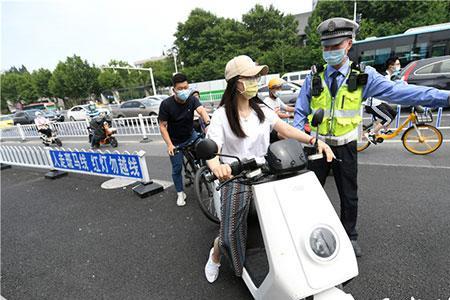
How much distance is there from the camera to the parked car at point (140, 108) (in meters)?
13.9

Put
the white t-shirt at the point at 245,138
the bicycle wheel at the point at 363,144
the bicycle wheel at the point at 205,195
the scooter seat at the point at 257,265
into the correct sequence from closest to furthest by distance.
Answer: the scooter seat at the point at 257,265 < the white t-shirt at the point at 245,138 < the bicycle wheel at the point at 205,195 < the bicycle wheel at the point at 363,144

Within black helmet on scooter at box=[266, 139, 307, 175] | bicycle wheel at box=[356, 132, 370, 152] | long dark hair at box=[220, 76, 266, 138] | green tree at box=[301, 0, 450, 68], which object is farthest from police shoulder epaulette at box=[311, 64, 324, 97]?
green tree at box=[301, 0, 450, 68]

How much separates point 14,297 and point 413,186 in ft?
15.7

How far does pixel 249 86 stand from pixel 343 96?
809 mm

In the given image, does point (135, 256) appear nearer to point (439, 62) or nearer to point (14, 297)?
point (14, 297)

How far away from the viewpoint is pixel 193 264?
2.52 m

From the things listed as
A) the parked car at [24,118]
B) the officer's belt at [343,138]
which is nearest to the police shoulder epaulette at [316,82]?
the officer's belt at [343,138]

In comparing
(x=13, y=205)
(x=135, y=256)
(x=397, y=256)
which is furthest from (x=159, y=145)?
(x=397, y=256)

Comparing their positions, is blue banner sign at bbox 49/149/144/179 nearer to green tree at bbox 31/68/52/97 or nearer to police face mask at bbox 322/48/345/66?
police face mask at bbox 322/48/345/66

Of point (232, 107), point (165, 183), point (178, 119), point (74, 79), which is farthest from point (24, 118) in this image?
point (232, 107)

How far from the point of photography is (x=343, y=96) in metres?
2.02

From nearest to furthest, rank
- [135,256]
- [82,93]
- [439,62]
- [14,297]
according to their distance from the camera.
Result: [14,297] → [135,256] → [439,62] → [82,93]

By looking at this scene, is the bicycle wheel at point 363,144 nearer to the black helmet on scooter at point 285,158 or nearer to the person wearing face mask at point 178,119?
the person wearing face mask at point 178,119

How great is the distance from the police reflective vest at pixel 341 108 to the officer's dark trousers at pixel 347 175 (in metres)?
0.15
